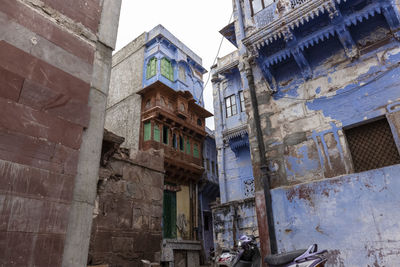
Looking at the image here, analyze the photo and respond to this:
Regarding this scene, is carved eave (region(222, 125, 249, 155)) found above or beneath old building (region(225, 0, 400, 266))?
above

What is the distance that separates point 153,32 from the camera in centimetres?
2139

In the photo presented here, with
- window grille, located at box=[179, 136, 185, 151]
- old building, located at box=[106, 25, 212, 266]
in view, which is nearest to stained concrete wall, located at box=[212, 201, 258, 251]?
old building, located at box=[106, 25, 212, 266]

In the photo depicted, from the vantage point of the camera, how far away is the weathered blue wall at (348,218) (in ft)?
17.5

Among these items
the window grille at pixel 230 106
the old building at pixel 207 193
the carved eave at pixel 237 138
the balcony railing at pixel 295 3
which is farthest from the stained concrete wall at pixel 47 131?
the old building at pixel 207 193

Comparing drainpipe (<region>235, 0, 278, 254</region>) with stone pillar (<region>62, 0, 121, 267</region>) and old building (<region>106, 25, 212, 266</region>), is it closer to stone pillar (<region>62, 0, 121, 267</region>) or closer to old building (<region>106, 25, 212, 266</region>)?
stone pillar (<region>62, 0, 121, 267</region>)

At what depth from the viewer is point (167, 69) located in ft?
67.9

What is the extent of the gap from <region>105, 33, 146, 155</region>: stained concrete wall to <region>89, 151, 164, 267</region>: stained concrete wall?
897cm

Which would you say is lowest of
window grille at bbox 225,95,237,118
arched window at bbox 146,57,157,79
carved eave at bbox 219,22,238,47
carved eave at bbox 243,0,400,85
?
carved eave at bbox 243,0,400,85

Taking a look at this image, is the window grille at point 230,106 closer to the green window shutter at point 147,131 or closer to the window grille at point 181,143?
the window grille at point 181,143

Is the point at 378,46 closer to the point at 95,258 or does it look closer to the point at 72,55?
the point at 72,55

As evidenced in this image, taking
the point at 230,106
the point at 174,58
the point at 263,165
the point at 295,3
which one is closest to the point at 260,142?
the point at 263,165

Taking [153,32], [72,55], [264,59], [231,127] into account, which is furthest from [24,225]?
[153,32]

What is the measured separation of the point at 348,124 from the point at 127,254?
23.3ft

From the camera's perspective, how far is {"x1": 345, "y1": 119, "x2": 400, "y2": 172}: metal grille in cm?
600
